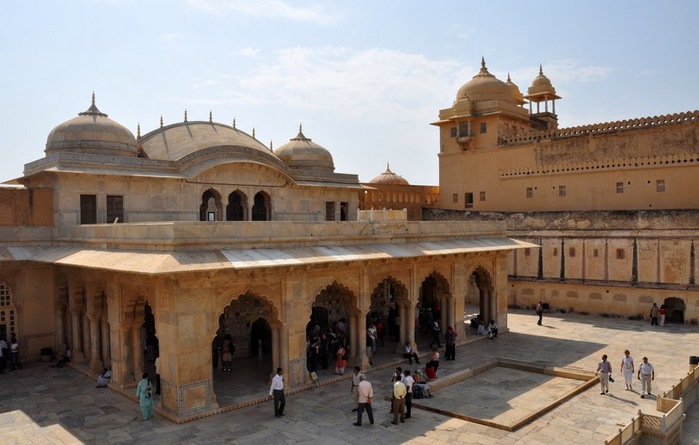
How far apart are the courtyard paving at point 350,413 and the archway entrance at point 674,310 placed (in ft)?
19.6

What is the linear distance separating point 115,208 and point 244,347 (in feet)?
22.1

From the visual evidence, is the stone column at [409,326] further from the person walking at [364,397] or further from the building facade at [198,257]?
the person walking at [364,397]

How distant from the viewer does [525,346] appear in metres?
19.7

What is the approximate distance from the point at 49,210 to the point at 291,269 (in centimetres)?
957

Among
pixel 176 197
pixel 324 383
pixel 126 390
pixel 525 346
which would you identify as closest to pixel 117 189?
pixel 176 197

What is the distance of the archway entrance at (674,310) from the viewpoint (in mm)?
23875

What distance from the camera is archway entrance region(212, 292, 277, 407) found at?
14797 millimetres

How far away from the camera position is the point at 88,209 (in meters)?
19.0

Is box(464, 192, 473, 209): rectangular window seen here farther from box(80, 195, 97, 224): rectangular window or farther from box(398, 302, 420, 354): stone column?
box(80, 195, 97, 224): rectangular window

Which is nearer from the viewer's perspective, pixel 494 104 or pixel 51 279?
pixel 51 279

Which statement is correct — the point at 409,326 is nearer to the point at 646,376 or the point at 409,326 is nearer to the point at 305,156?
the point at 646,376

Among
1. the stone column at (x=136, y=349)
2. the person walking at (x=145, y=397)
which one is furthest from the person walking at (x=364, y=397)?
the stone column at (x=136, y=349)

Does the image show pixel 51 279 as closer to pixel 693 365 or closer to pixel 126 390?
A: pixel 126 390

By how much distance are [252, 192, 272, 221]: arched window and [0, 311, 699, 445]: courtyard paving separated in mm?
9048
